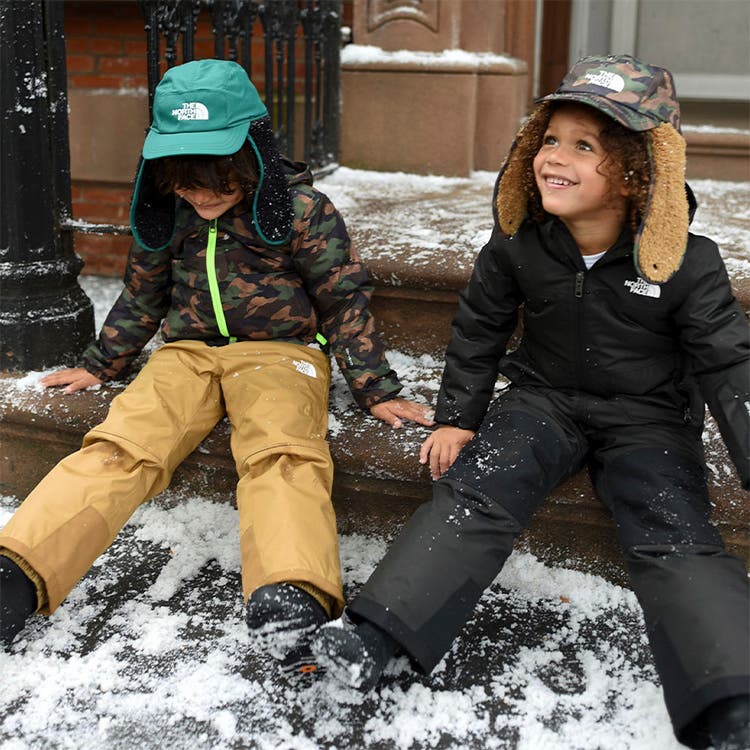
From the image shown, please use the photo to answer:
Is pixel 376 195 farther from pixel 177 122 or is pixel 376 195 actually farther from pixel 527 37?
pixel 177 122

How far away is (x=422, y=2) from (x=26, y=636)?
3.24 meters

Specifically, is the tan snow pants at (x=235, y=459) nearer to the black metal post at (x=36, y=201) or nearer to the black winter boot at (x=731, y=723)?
the black metal post at (x=36, y=201)

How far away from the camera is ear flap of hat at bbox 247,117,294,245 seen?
235 centimetres

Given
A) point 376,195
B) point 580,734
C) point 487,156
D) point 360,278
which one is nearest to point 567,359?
point 360,278

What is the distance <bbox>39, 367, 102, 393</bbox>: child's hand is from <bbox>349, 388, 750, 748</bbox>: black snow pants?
1.16m

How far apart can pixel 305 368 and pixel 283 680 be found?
847 millimetres

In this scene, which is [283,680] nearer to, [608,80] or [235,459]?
[235,459]

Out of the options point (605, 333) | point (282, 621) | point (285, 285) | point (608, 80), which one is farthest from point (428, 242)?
point (282, 621)

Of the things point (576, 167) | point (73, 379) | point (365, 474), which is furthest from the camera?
point (73, 379)

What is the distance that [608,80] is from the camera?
1963mm

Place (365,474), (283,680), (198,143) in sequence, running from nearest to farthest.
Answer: (283,680), (198,143), (365,474)

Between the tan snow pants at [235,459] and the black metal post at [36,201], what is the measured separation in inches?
20.2

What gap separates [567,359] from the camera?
2184mm

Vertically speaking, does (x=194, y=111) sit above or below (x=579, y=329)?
above
